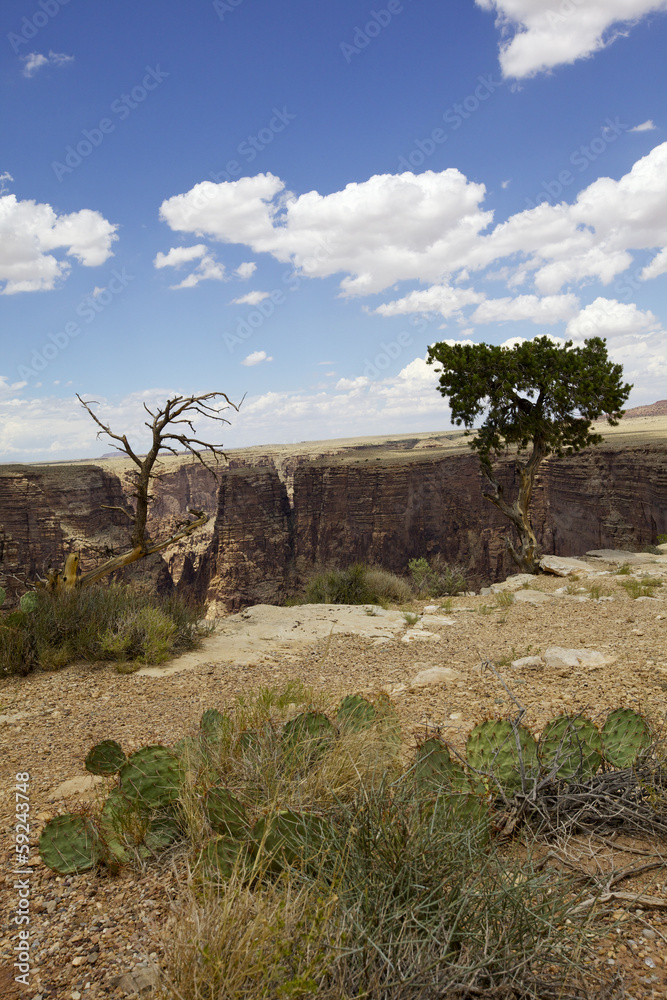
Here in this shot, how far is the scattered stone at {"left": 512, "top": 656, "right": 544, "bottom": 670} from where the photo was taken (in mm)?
4613

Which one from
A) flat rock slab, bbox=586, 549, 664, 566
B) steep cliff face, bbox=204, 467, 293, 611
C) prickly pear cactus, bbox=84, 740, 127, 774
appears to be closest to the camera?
prickly pear cactus, bbox=84, 740, 127, 774

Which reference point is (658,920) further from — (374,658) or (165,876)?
(374,658)

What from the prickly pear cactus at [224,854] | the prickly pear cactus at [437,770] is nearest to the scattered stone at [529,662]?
the prickly pear cactus at [437,770]

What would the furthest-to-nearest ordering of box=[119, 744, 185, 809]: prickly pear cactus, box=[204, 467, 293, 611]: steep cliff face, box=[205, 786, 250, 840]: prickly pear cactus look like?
1. box=[204, 467, 293, 611]: steep cliff face
2. box=[119, 744, 185, 809]: prickly pear cactus
3. box=[205, 786, 250, 840]: prickly pear cactus

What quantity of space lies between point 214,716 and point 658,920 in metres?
2.40

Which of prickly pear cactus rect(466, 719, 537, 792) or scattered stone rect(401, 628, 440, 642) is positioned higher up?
prickly pear cactus rect(466, 719, 537, 792)

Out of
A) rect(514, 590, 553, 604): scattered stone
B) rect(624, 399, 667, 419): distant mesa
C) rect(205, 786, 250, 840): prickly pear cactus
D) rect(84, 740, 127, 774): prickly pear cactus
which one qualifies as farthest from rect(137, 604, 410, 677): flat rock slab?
rect(624, 399, 667, 419): distant mesa

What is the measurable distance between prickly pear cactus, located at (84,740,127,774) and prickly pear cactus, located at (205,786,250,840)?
1.06m

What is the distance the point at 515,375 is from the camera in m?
13.3

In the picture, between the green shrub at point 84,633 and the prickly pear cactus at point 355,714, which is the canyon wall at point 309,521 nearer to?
the green shrub at point 84,633

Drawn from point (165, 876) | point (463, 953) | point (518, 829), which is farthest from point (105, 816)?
point (518, 829)

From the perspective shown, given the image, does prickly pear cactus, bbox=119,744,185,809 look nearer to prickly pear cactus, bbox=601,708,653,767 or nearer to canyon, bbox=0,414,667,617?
prickly pear cactus, bbox=601,708,653,767

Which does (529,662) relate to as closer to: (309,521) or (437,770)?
(437,770)

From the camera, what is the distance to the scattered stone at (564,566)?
1248 centimetres
